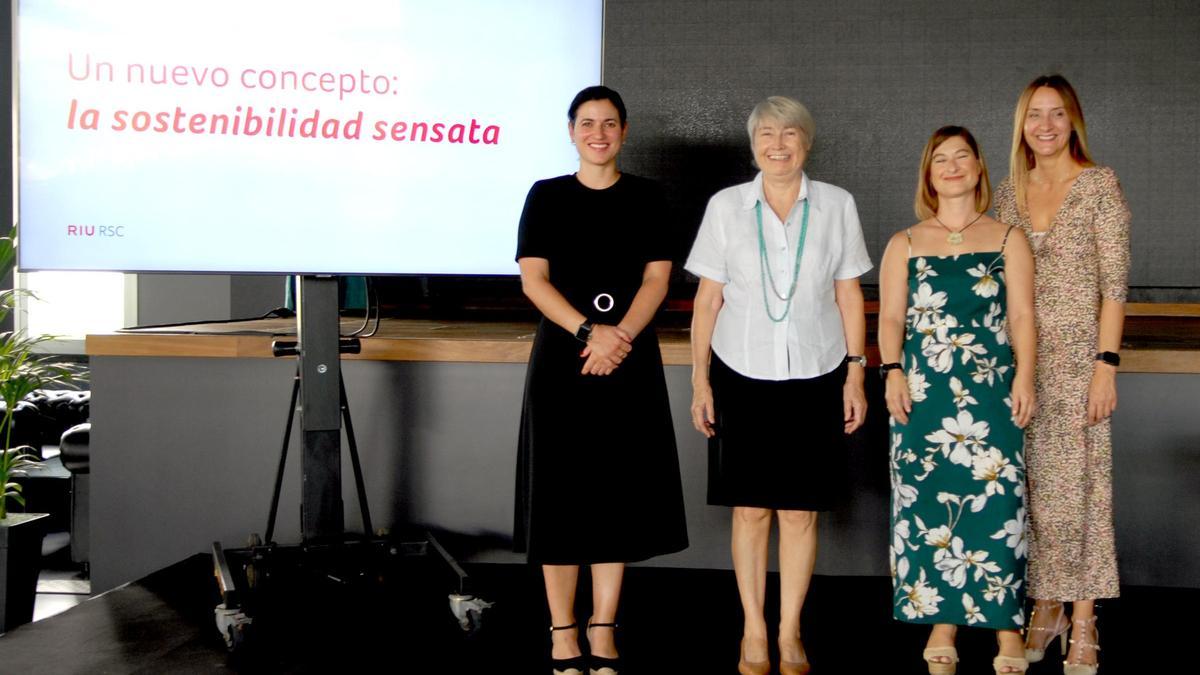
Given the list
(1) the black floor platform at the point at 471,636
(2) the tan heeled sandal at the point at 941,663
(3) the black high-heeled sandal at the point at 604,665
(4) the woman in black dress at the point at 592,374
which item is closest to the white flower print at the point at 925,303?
(4) the woman in black dress at the point at 592,374

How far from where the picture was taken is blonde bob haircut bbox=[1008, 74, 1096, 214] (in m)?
2.35

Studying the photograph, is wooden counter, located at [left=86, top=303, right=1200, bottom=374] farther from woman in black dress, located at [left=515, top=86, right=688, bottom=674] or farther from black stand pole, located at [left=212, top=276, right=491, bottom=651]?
woman in black dress, located at [left=515, top=86, right=688, bottom=674]

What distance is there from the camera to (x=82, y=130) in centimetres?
280

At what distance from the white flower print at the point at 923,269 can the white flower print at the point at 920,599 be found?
2.11 ft

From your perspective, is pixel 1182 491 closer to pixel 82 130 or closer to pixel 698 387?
pixel 698 387

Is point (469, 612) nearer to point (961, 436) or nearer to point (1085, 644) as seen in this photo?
point (961, 436)

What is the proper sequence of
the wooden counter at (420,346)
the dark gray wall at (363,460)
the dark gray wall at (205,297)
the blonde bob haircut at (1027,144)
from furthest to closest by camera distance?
1. the dark gray wall at (205,297)
2. the dark gray wall at (363,460)
3. the wooden counter at (420,346)
4. the blonde bob haircut at (1027,144)

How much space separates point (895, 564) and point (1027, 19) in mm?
2653

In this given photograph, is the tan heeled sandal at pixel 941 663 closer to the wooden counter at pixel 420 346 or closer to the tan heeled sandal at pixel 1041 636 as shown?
the tan heeled sandal at pixel 1041 636

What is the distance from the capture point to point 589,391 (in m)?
2.31

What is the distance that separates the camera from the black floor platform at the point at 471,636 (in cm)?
247

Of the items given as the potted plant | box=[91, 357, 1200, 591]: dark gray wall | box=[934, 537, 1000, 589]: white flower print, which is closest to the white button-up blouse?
box=[934, 537, 1000, 589]: white flower print

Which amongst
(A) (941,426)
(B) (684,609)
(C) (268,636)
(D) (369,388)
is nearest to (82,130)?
(D) (369,388)

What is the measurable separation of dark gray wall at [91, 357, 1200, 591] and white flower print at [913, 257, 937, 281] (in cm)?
95
